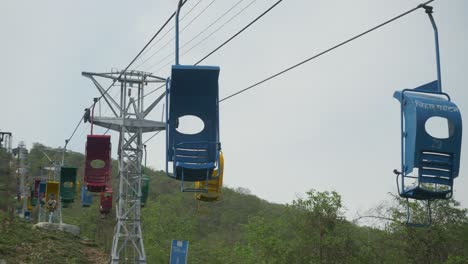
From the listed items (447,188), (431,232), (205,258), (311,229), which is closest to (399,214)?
(431,232)

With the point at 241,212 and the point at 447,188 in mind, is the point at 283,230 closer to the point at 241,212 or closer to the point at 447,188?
the point at 447,188

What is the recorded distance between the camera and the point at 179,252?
14852 millimetres

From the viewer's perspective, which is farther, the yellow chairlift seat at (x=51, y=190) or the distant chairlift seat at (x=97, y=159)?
the yellow chairlift seat at (x=51, y=190)

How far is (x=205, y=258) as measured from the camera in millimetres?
39969

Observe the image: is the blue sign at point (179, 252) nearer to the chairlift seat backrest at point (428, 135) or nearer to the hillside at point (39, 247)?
the chairlift seat backrest at point (428, 135)

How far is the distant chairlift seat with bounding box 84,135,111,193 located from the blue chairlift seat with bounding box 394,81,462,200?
17.0 metres

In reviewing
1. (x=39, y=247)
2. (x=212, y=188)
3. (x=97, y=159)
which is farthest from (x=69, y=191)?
(x=212, y=188)

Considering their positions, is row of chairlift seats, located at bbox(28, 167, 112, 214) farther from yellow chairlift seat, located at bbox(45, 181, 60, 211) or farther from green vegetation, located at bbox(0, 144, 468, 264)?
green vegetation, located at bbox(0, 144, 468, 264)

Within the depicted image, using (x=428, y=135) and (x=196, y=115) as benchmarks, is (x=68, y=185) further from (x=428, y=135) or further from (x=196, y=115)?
(x=428, y=135)

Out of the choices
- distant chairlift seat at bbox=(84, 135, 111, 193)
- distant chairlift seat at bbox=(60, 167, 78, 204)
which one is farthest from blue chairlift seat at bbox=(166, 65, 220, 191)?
distant chairlift seat at bbox=(60, 167, 78, 204)

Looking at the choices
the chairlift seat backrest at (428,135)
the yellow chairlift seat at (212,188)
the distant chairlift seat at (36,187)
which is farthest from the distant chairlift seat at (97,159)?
the chairlift seat backrest at (428,135)

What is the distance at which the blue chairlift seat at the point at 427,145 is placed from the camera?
8.12 meters

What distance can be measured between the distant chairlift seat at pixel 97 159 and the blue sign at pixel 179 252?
9.67m

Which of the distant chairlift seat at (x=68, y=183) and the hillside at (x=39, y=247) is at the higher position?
the distant chairlift seat at (x=68, y=183)
